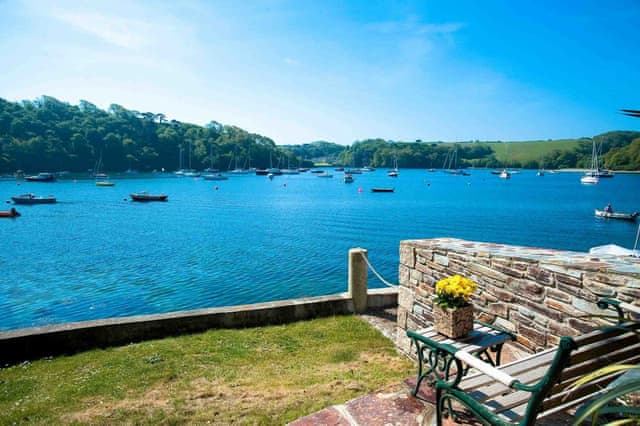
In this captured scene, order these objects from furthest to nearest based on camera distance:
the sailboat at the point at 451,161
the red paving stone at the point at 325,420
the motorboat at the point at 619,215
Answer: the sailboat at the point at 451,161 < the motorboat at the point at 619,215 < the red paving stone at the point at 325,420

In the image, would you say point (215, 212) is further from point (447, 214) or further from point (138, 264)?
point (447, 214)

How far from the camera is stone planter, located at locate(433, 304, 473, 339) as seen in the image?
375 centimetres

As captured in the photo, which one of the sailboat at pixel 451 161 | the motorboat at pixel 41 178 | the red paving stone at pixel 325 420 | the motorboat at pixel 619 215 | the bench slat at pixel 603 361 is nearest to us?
the bench slat at pixel 603 361

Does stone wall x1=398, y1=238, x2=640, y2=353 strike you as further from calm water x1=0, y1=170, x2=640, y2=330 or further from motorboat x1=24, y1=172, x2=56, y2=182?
motorboat x1=24, y1=172, x2=56, y2=182

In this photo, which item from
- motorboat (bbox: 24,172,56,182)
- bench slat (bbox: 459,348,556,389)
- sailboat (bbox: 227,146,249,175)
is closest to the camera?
bench slat (bbox: 459,348,556,389)

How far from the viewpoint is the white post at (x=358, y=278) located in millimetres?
7895

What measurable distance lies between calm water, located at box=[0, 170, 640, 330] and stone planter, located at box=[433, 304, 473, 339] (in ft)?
36.7

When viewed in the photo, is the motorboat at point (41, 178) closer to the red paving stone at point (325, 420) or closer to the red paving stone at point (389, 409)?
the red paving stone at point (325, 420)

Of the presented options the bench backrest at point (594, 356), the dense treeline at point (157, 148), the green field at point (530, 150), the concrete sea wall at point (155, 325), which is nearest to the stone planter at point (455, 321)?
the bench backrest at point (594, 356)

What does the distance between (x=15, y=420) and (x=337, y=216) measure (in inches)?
1422

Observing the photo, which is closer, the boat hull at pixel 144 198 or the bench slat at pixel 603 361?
the bench slat at pixel 603 361

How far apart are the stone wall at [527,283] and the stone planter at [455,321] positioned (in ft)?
2.19

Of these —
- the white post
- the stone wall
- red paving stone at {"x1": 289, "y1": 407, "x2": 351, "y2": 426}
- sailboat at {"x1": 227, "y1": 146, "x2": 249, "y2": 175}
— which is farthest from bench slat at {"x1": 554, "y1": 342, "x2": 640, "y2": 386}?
sailboat at {"x1": 227, "y1": 146, "x2": 249, "y2": 175}

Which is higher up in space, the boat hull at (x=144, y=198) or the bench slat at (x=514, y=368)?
the bench slat at (x=514, y=368)
